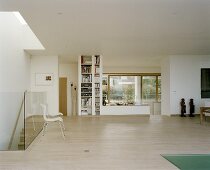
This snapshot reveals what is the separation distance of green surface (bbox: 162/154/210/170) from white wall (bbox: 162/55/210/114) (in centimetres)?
704

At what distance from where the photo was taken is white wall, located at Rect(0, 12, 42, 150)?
6.91 m

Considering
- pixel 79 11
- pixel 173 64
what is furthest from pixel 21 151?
pixel 173 64

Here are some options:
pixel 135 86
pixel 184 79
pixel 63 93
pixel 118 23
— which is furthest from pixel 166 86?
pixel 118 23

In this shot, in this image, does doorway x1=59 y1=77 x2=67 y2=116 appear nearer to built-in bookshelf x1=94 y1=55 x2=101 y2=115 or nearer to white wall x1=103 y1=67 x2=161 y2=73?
built-in bookshelf x1=94 y1=55 x2=101 y2=115

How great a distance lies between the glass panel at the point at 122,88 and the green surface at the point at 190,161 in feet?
40.2

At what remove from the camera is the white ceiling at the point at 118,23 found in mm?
5156

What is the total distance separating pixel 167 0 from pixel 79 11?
1752mm

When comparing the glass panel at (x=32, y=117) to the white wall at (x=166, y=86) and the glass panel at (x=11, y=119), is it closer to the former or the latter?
the glass panel at (x=11, y=119)

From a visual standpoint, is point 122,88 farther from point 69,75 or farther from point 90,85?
point 90,85

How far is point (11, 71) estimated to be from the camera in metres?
8.77

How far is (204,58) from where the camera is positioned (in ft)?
39.8

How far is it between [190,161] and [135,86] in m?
12.9

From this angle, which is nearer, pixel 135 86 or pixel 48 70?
pixel 48 70

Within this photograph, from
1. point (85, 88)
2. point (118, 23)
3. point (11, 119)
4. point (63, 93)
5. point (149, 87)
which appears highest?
point (118, 23)
